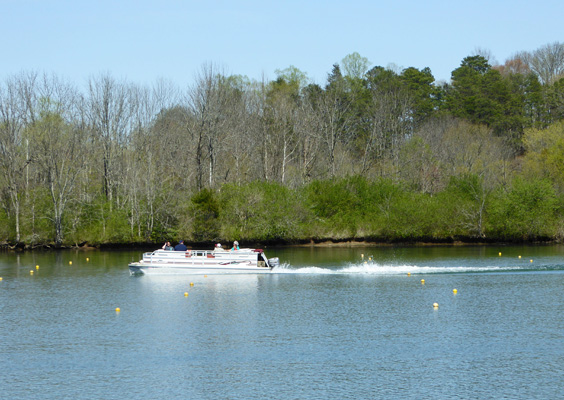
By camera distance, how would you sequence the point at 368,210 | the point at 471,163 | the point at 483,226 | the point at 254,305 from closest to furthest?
the point at 254,305 < the point at 483,226 < the point at 368,210 < the point at 471,163

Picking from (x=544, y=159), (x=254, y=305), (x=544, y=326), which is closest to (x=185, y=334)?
(x=254, y=305)

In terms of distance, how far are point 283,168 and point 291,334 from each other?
60595 mm

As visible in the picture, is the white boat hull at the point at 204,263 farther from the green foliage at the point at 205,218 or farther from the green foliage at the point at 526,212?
the green foliage at the point at 526,212

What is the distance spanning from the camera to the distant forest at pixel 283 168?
256 feet

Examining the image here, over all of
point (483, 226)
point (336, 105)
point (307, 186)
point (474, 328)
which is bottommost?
Result: point (474, 328)

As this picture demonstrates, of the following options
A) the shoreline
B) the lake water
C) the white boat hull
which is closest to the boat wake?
the lake water

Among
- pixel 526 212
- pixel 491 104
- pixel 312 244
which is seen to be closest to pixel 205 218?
pixel 312 244

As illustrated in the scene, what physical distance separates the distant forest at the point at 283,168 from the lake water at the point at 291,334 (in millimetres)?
26636

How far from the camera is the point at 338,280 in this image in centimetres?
4697

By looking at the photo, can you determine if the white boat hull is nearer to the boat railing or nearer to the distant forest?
the boat railing

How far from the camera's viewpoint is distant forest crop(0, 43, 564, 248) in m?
78.1

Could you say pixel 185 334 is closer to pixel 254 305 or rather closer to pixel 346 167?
pixel 254 305

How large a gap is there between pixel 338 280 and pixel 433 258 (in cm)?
1676

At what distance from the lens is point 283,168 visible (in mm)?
90562
